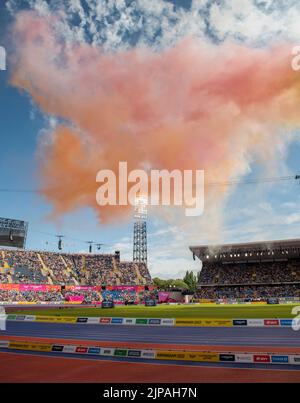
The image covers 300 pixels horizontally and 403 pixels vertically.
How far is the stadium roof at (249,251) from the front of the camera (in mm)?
83625

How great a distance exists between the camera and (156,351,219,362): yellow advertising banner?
43.7 ft

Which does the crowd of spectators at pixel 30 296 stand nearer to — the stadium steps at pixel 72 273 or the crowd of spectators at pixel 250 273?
the stadium steps at pixel 72 273

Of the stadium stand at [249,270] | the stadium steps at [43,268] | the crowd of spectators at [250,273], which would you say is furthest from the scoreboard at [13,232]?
the crowd of spectators at [250,273]

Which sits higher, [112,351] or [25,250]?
[25,250]

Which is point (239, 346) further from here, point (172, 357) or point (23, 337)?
point (23, 337)

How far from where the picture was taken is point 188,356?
45.2 ft

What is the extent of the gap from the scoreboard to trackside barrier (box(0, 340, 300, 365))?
69.3 meters

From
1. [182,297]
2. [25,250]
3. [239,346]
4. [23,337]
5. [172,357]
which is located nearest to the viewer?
[172,357]

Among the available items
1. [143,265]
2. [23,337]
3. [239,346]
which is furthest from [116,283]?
[239,346]

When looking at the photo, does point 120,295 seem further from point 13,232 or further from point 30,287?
point 13,232

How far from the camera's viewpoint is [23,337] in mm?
22844

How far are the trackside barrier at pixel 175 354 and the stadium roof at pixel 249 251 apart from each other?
7353 cm
